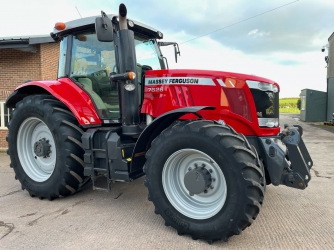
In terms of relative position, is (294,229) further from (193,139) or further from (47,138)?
(47,138)

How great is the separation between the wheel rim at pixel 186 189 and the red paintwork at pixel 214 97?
0.62m

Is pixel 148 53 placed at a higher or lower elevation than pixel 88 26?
lower

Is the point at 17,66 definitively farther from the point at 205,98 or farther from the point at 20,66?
the point at 205,98

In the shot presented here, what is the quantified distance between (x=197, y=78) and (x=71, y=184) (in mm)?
2119

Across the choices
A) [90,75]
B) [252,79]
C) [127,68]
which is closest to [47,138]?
[90,75]

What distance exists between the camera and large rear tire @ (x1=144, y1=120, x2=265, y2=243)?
2496 mm

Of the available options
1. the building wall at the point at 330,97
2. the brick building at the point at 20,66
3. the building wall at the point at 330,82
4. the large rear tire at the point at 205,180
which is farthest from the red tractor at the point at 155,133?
the building wall at the point at 330,82

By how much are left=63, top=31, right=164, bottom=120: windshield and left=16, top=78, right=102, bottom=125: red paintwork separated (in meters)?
0.08

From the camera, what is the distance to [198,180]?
110 inches

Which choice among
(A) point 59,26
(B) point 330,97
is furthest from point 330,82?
(A) point 59,26

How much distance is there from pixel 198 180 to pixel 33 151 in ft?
9.01

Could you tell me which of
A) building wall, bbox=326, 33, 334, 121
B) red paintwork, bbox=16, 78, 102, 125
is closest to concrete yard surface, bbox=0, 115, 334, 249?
red paintwork, bbox=16, 78, 102, 125

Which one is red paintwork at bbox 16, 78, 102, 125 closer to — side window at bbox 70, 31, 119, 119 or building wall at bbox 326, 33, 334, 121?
side window at bbox 70, 31, 119, 119

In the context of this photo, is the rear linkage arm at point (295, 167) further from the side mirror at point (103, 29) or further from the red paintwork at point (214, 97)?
the side mirror at point (103, 29)
